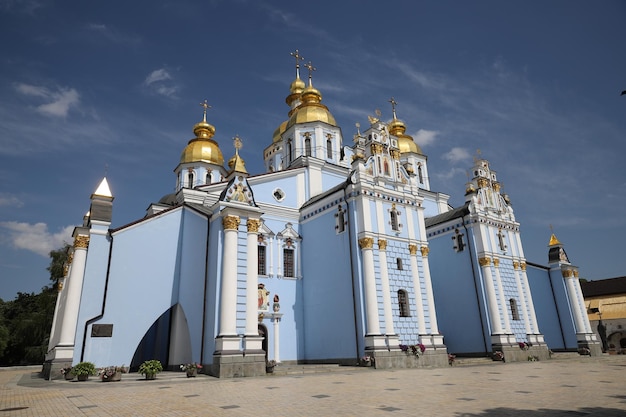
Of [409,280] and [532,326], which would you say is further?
[532,326]

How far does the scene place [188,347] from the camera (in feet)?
62.2

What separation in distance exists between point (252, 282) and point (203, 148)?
20.7 m

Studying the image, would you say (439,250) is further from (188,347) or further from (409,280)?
(188,347)

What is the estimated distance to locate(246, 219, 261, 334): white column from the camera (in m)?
16.4

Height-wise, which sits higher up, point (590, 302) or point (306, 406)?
point (590, 302)

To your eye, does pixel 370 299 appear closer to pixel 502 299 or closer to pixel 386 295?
pixel 386 295

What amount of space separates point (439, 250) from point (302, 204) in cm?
938

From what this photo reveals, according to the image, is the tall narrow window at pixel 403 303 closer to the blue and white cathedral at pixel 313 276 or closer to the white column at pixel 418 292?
the blue and white cathedral at pixel 313 276

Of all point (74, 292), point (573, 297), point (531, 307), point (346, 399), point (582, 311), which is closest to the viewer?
point (346, 399)

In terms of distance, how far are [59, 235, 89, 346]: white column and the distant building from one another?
39833 millimetres

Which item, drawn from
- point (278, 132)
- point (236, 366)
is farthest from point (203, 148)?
point (236, 366)

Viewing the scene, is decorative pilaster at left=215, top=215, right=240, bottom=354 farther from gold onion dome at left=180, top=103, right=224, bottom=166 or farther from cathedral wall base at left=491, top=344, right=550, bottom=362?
gold onion dome at left=180, top=103, right=224, bottom=166

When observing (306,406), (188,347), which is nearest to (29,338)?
(188,347)

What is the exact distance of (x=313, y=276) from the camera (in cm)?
2211
